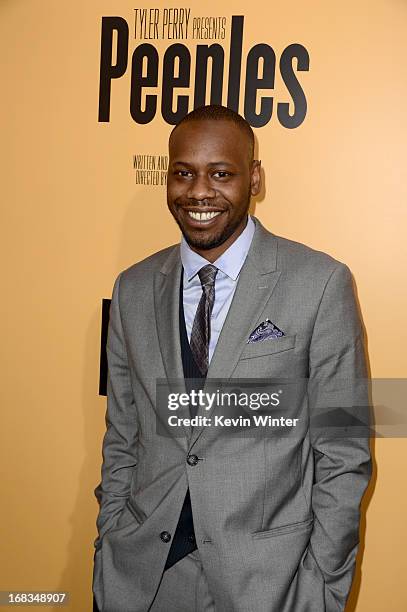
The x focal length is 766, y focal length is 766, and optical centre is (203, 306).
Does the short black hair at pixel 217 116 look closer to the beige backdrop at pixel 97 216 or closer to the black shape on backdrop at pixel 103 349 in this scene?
the beige backdrop at pixel 97 216

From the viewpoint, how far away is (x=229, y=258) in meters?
1.94

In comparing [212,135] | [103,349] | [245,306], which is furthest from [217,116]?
[103,349]

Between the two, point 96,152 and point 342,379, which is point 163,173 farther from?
point 342,379

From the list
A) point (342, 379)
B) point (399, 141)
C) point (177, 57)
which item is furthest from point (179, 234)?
point (342, 379)

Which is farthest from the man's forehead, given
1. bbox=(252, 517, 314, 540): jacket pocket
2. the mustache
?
bbox=(252, 517, 314, 540): jacket pocket

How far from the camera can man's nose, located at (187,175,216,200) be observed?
6.14ft

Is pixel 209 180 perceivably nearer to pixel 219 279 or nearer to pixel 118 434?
pixel 219 279

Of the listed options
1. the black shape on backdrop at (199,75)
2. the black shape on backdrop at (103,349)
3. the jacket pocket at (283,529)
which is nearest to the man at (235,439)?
the jacket pocket at (283,529)

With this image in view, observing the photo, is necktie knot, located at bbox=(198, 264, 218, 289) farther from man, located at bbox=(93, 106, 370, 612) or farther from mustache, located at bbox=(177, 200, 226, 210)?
mustache, located at bbox=(177, 200, 226, 210)

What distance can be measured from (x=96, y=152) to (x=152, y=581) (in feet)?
4.51

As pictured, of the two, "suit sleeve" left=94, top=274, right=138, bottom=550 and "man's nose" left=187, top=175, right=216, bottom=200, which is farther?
"suit sleeve" left=94, top=274, right=138, bottom=550

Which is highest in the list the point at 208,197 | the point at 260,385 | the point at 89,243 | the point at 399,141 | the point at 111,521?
the point at 399,141

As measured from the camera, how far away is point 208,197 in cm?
188

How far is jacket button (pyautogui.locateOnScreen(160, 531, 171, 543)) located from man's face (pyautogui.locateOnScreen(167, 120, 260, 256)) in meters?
0.71
